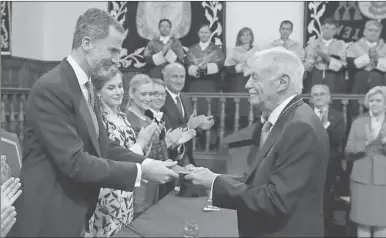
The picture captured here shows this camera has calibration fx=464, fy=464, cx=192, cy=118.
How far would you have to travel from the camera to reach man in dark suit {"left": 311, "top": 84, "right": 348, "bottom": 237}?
411cm

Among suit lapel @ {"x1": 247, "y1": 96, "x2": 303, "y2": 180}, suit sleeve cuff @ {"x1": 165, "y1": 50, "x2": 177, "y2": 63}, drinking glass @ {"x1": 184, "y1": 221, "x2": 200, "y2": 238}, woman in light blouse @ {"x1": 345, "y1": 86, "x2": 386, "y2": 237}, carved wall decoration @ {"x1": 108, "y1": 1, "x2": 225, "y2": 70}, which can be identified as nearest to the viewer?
suit lapel @ {"x1": 247, "y1": 96, "x2": 303, "y2": 180}

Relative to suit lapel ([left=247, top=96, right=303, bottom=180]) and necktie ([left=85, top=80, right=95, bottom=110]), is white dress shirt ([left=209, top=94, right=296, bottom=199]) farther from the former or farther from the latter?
necktie ([left=85, top=80, right=95, bottom=110])

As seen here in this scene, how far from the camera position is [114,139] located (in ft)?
8.28

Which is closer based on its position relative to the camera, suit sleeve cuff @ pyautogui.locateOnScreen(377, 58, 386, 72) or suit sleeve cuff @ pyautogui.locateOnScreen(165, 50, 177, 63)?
suit sleeve cuff @ pyautogui.locateOnScreen(377, 58, 386, 72)

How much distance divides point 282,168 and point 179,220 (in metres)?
0.99

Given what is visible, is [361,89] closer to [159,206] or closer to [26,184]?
[159,206]

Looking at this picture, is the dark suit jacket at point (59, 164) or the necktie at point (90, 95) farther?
the necktie at point (90, 95)

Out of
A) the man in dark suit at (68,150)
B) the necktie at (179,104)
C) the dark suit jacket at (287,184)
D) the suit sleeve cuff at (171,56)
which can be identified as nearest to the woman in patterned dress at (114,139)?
the man in dark suit at (68,150)

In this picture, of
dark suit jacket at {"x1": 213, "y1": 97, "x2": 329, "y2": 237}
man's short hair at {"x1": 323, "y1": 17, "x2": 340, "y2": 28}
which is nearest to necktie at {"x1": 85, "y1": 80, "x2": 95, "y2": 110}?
dark suit jacket at {"x1": 213, "y1": 97, "x2": 329, "y2": 237}

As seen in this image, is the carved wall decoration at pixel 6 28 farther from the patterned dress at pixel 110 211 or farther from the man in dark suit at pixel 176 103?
the patterned dress at pixel 110 211

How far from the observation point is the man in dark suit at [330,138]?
13.5 ft

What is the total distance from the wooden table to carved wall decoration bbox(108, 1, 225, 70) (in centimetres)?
448

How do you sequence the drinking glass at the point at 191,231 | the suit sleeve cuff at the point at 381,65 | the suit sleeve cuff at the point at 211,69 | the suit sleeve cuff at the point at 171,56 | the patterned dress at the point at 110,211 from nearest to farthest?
the drinking glass at the point at 191,231
the patterned dress at the point at 110,211
the suit sleeve cuff at the point at 381,65
the suit sleeve cuff at the point at 211,69
the suit sleeve cuff at the point at 171,56

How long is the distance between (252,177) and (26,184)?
2.59 feet
